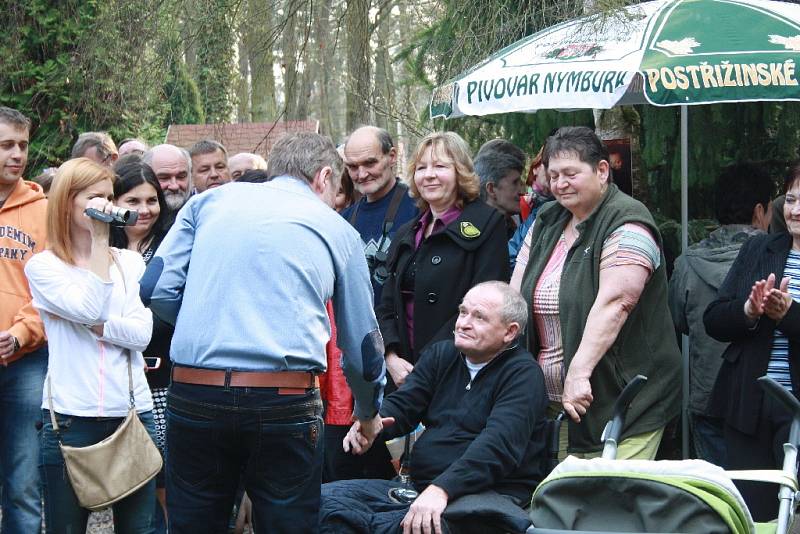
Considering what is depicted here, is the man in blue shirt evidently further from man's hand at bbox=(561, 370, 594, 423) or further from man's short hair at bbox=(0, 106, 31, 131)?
man's short hair at bbox=(0, 106, 31, 131)

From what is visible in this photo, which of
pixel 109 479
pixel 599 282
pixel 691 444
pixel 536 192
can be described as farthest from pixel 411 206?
pixel 109 479

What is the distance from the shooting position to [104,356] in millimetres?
4609

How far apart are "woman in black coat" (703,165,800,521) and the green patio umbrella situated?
1.80ft

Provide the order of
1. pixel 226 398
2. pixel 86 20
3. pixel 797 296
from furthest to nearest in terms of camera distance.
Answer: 1. pixel 86 20
2. pixel 797 296
3. pixel 226 398

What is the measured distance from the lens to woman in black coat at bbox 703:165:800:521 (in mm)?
4625

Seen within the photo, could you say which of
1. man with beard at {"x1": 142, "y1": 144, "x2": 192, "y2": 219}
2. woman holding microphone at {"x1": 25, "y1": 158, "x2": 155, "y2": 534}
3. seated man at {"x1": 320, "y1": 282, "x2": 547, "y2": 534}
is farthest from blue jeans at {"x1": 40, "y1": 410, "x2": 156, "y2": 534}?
man with beard at {"x1": 142, "y1": 144, "x2": 192, "y2": 219}

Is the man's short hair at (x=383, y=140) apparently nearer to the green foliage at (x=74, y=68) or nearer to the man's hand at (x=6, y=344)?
the green foliage at (x=74, y=68)

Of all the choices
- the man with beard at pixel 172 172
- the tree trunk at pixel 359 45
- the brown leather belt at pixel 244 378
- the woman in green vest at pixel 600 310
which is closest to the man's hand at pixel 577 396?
the woman in green vest at pixel 600 310

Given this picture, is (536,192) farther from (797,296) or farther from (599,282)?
(797,296)

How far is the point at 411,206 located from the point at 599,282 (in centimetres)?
144

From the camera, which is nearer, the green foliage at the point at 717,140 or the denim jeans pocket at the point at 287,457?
the denim jeans pocket at the point at 287,457

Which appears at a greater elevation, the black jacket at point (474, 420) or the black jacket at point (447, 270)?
the black jacket at point (447, 270)

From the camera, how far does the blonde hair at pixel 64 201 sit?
4609mm

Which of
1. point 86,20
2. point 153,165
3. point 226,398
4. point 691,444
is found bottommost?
point 691,444
